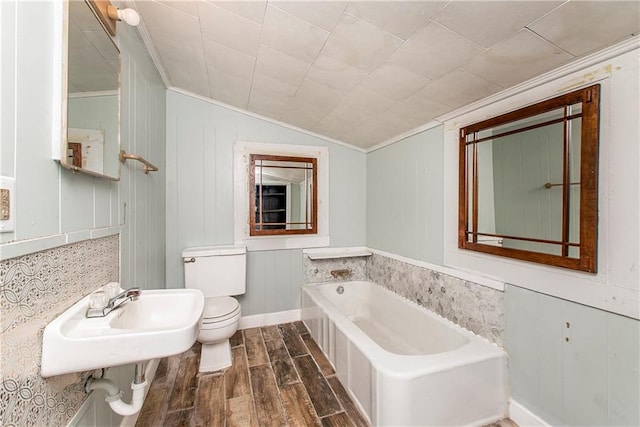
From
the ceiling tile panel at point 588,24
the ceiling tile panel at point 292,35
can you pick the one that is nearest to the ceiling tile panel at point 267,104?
the ceiling tile panel at point 292,35

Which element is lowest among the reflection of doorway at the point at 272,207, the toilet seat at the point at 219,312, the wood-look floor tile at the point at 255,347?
the wood-look floor tile at the point at 255,347

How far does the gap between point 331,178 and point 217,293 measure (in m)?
1.62

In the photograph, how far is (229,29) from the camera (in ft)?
4.72

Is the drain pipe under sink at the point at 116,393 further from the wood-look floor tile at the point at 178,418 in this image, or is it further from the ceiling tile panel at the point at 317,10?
the ceiling tile panel at the point at 317,10

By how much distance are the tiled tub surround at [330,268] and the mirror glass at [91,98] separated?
1.94m

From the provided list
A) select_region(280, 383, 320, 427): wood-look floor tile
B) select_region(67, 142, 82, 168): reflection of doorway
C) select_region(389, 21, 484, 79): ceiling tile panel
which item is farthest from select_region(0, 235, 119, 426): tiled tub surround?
select_region(389, 21, 484, 79): ceiling tile panel

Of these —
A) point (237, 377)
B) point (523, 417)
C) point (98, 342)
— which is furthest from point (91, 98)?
point (523, 417)

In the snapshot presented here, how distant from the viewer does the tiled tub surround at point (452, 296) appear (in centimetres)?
155

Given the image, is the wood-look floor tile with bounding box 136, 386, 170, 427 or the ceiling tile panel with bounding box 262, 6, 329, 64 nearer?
the ceiling tile panel with bounding box 262, 6, 329, 64

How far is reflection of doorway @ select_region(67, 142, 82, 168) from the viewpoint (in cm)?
86

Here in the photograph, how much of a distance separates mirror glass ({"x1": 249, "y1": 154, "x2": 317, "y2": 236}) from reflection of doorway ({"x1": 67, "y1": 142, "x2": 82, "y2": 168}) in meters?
1.60

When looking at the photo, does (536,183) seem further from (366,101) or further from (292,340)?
(292,340)

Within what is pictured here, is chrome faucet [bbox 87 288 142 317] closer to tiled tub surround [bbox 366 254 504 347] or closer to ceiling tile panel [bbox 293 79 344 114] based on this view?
ceiling tile panel [bbox 293 79 344 114]

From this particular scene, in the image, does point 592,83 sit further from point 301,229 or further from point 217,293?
point 217,293
